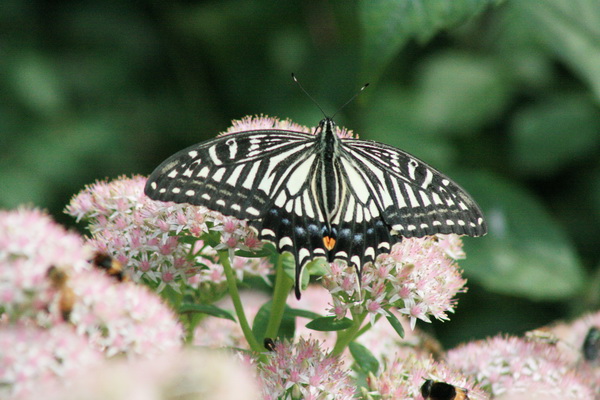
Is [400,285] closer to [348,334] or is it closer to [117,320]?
[348,334]

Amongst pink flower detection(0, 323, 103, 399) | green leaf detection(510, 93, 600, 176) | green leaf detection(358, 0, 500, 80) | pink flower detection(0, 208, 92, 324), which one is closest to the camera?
pink flower detection(0, 323, 103, 399)

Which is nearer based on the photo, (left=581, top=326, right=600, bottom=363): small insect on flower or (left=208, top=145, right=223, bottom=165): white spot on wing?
(left=208, top=145, right=223, bottom=165): white spot on wing

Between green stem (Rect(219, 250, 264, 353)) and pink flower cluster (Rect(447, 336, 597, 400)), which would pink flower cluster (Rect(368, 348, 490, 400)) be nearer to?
pink flower cluster (Rect(447, 336, 597, 400))

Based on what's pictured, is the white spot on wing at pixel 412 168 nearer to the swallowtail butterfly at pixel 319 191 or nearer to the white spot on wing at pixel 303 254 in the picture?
the swallowtail butterfly at pixel 319 191

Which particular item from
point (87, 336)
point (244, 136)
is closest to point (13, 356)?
point (87, 336)

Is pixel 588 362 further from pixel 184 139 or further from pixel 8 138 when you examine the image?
pixel 8 138

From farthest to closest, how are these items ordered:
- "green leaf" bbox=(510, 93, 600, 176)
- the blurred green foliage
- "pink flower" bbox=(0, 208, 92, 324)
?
1. "green leaf" bbox=(510, 93, 600, 176)
2. the blurred green foliage
3. "pink flower" bbox=(0, 208, 92, 324)

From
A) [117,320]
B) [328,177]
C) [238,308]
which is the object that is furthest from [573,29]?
[117,320]

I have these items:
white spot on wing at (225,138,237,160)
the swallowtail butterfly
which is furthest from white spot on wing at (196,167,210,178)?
white spot on wing at (225,138,237,160)
